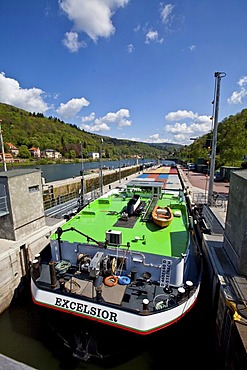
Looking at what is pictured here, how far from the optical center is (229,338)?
5586 mm

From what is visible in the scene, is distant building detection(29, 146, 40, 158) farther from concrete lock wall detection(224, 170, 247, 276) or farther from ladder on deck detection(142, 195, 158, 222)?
concrete lock wall detection(224, 170, 247, 276)

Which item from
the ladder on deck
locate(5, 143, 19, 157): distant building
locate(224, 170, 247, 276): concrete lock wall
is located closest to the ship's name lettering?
the ladder on deck

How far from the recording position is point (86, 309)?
19.1ft

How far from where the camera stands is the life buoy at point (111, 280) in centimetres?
664

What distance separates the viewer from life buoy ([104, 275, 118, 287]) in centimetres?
664

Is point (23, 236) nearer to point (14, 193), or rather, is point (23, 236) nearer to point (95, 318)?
point (14, 193)

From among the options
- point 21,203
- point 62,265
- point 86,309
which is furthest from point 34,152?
point 86,309

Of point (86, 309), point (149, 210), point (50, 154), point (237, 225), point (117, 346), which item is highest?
point (50, 154)

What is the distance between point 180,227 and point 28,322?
788cm

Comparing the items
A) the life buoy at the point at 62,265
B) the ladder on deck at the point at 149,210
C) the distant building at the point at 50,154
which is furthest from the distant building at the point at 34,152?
the life buoy at the point at 62,265

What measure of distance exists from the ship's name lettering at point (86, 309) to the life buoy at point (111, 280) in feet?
3.25

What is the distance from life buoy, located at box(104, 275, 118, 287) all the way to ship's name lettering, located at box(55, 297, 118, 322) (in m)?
0.99

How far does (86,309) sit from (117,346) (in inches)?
69.3

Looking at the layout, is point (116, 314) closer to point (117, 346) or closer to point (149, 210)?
point (117, 346)
